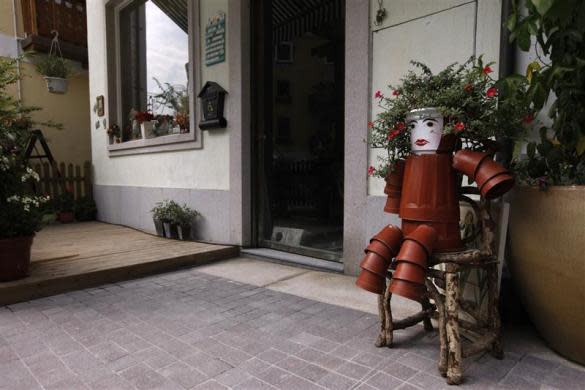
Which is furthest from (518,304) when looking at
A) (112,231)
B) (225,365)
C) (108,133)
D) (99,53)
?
(99,53)

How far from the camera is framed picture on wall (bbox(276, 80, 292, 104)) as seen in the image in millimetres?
6023

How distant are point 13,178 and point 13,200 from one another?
0.57 feet

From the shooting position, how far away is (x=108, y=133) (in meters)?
6.77

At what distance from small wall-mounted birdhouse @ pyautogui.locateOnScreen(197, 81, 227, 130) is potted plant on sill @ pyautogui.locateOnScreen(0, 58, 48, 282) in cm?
186

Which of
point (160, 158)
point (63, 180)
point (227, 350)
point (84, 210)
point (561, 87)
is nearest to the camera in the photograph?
point (561, 87)

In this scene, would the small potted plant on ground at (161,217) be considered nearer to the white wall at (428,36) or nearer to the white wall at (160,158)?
the white wall at (160,158)

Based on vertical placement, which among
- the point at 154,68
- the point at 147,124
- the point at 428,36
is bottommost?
the point at 147,124

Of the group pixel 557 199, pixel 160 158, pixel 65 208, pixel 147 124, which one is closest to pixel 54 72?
pixel 65 208

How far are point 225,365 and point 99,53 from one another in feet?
22.6

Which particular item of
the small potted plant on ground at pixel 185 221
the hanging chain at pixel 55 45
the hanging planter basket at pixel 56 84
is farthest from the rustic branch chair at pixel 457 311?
the hanging chain at pixel 55 45

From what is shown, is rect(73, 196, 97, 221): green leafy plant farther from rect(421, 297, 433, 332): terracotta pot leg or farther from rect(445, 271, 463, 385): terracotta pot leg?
rect(445, 271, 463, 385): terracotta pot leg

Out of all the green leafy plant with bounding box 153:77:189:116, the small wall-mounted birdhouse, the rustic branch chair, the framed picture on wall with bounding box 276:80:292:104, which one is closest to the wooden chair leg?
the rustic branch chair

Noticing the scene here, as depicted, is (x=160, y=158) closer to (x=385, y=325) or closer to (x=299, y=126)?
(x=299, y=126)

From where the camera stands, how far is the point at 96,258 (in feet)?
12.7
